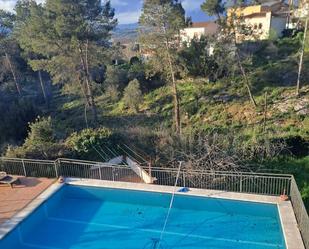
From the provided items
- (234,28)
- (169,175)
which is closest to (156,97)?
(234,28)

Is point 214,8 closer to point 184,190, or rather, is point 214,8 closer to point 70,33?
point 70,33

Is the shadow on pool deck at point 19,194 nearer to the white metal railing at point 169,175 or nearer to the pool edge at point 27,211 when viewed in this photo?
the pool edge at point 27,211

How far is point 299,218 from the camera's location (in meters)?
9.00

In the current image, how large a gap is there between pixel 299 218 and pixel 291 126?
35.0 ft

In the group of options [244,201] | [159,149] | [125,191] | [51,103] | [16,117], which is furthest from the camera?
[51,103]

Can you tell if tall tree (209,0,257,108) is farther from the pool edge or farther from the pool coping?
the pool edge

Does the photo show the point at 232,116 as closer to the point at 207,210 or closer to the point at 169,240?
the point at 207,210

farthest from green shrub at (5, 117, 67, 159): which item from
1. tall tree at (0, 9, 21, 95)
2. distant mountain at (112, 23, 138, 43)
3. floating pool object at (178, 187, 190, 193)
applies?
tall tree at (0, 9, 21, 95)

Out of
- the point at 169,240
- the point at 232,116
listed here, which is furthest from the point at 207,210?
the point at 232,116

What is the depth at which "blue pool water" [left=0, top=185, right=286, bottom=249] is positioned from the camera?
9.34 meters

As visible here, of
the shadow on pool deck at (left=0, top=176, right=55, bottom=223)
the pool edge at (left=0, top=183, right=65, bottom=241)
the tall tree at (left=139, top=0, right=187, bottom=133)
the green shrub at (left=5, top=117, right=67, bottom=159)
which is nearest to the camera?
the pool edge at (left=0, top=183, right=65, bottom=241)

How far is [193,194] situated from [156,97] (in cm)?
1772

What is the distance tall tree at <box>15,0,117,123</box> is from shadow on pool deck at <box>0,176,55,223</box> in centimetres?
1264

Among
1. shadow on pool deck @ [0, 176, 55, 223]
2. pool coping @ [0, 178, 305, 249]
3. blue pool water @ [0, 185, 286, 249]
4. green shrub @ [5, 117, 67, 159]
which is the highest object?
green shrub @ [5, 117, 67, 159]
